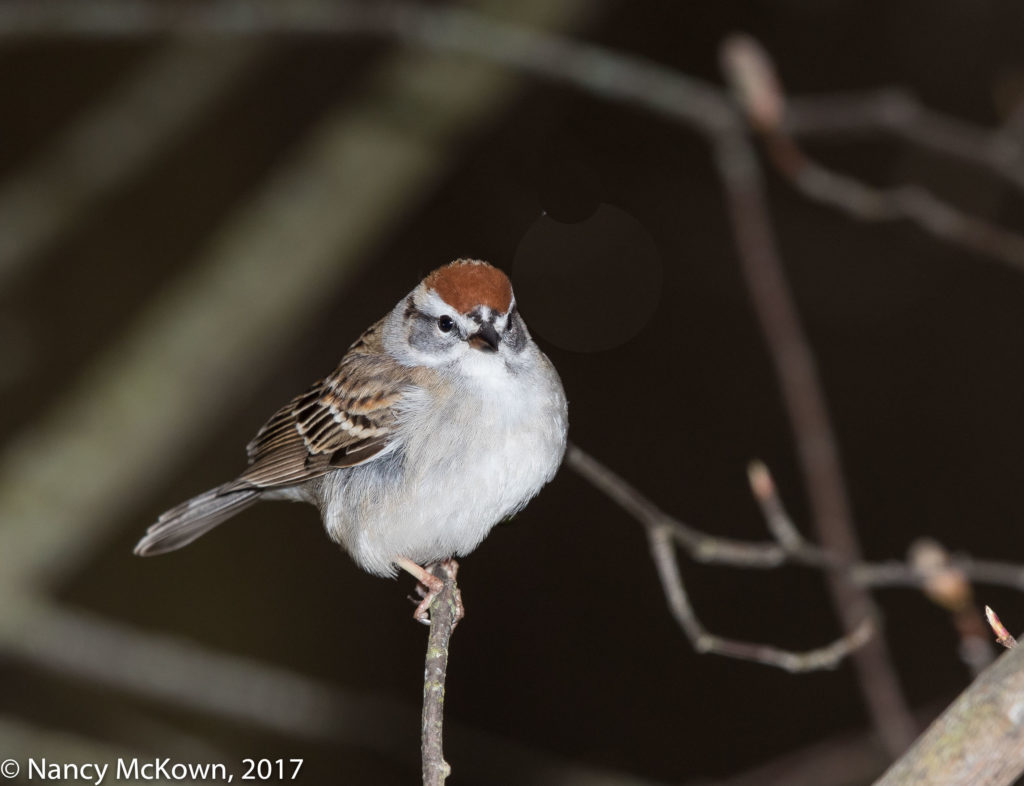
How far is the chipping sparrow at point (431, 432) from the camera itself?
7.79 feet

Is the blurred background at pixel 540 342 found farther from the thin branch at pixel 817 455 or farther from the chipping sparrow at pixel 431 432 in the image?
the thin branch at pixel 817 455

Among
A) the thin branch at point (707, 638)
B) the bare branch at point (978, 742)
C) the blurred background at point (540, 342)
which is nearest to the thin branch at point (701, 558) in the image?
the thin branch at point (707, 638)

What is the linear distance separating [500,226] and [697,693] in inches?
90.5

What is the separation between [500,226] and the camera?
5.20 metres

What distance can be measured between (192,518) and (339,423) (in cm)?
52

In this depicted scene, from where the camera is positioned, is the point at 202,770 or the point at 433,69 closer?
the point at 202,770

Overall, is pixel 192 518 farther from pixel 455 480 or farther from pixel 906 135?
pixel 906 135

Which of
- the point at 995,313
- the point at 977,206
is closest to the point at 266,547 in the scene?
the point at 977,206

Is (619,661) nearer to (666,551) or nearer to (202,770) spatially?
(202,770)

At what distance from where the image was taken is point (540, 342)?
13.0 feet

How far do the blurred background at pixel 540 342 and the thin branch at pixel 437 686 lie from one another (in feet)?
5.35

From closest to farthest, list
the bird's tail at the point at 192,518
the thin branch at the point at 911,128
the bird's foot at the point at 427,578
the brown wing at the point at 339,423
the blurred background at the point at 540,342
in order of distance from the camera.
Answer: the bird's foot at the point at 427,578 → the brown wing at the point at 339,423 → the bird's tail at the point at 192,518 → the thin branch at the point at 911,128 → the blurred background at the point at 540,342

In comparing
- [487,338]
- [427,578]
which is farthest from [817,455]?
[427,578]

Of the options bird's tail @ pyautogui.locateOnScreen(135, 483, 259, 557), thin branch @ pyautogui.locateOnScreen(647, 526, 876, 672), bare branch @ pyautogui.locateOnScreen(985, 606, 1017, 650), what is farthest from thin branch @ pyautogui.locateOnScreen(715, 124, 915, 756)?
bird's tail @ pyautogui.locateOnScreen(135, 483, 259, 557)
